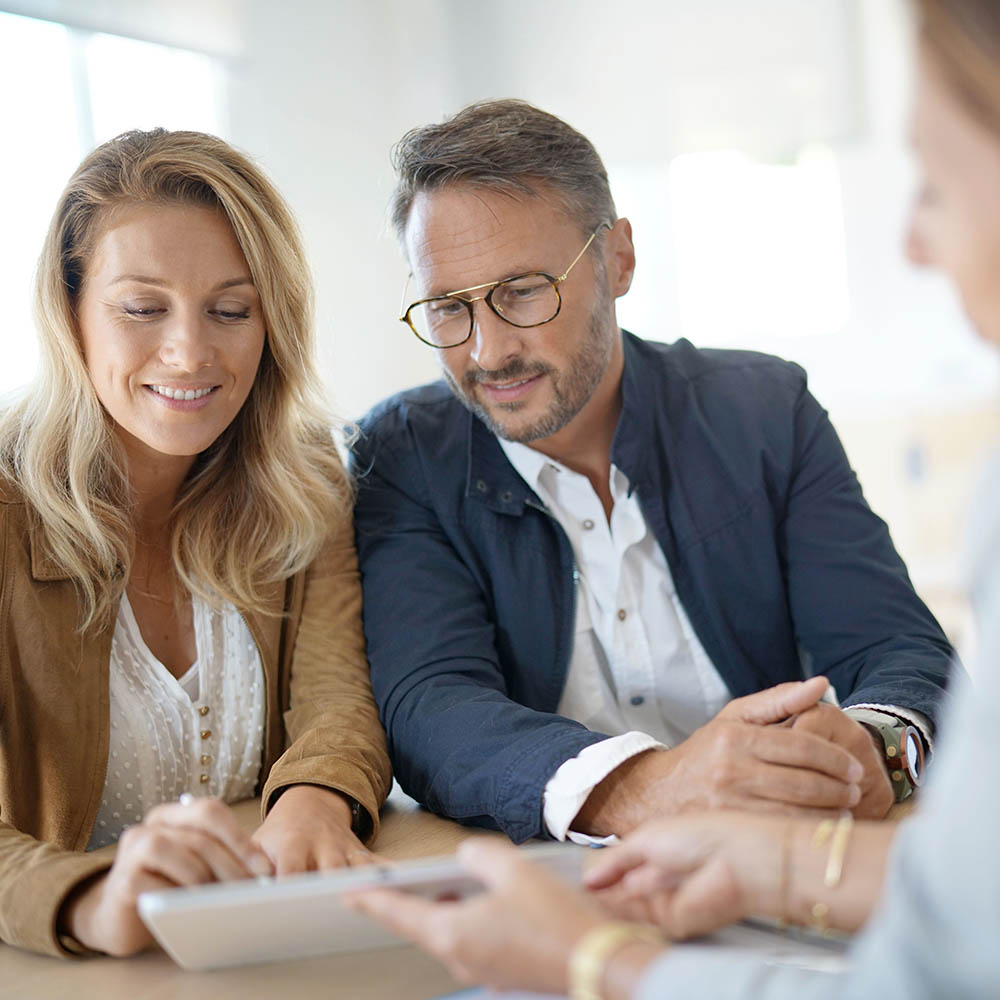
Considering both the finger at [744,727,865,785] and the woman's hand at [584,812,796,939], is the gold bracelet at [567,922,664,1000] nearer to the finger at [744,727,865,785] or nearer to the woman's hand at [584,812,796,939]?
the woman's hand at [584,812,796,939]

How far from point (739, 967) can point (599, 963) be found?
0.09m

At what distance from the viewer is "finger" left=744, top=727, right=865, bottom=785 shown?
4.29ft

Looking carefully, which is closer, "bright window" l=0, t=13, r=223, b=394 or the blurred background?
"bright window" l=0, t=13, r=223, b=394

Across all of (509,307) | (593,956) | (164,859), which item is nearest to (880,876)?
(593,956)

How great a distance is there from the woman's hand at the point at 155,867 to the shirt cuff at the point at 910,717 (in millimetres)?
791

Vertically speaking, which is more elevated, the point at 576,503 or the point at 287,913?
the point at 576,503

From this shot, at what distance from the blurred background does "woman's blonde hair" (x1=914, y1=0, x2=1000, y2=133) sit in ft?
12.7

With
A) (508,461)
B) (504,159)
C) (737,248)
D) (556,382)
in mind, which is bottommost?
(508,461)

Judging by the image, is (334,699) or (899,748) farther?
(334,699)

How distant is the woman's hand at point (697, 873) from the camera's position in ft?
3.14

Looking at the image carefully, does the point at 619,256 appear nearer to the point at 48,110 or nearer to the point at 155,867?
the point at 155,867

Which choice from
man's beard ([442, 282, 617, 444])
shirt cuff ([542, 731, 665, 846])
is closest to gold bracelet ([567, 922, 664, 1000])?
shirt cuff ([542, 731, 665, 846])

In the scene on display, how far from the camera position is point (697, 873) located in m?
0.98

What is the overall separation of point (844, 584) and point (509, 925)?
1111mm
